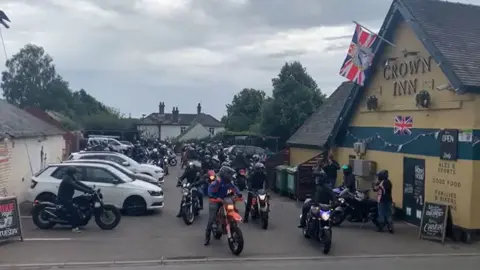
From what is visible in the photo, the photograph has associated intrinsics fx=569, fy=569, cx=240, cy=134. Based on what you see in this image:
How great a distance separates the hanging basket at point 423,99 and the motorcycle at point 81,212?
8.40m

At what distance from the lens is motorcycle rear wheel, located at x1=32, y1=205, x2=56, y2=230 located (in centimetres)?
1406

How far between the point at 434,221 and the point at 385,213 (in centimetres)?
131

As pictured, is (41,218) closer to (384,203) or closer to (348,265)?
(348,265)

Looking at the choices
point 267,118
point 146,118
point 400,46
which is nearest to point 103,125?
point 267,118

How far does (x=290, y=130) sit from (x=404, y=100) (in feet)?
94.5

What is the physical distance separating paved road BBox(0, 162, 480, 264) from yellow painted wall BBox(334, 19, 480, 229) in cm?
116

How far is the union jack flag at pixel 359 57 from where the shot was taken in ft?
56.2

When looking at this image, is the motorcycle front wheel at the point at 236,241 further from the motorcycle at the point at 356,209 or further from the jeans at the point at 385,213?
the jeans at the point at 385,213

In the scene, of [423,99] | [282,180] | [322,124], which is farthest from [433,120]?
[322,124]

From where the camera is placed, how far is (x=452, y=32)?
15117 mm

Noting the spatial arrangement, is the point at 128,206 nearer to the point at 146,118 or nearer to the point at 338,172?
the point at 338,172

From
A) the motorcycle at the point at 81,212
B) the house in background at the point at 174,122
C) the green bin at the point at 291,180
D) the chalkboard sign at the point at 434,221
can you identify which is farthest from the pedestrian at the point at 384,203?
the house in background at the point at 174,122

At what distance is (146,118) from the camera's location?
102m

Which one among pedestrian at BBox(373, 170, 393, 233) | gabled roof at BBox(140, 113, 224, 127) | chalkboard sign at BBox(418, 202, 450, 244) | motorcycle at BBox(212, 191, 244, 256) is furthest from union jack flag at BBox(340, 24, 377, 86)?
gabled roof at BBox(140, 113, 224, 127)
